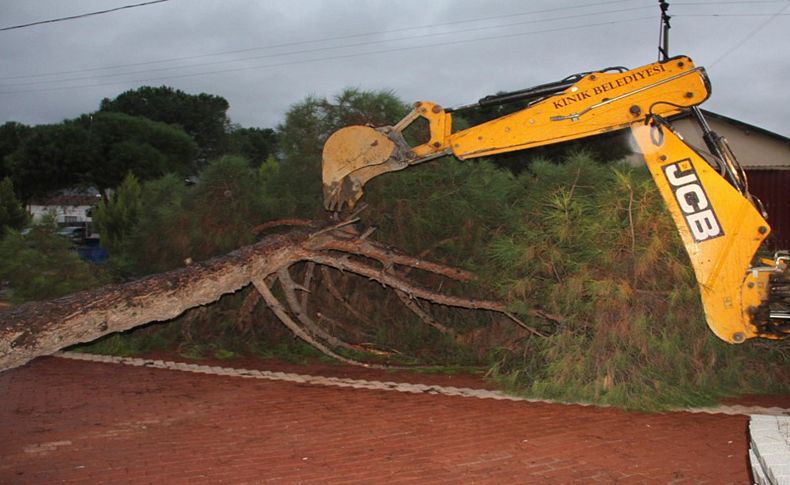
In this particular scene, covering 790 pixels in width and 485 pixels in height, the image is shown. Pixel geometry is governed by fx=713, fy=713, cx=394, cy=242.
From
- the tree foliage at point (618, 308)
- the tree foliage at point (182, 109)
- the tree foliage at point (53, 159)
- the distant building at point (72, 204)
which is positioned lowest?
the tree foliage at point (618, 308)

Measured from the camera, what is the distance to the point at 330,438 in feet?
18.9

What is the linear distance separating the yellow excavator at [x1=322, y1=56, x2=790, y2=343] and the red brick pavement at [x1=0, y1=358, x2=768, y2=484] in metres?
1.14

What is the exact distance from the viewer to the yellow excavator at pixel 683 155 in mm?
6273

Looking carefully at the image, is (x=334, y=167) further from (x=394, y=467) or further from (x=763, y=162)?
(x=763, y=162)

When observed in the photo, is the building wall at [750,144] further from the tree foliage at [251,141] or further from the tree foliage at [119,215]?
the tree foliage at [251,141]

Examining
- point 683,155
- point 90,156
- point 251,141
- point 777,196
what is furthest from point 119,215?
point 251,141

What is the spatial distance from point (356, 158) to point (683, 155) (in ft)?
10.2

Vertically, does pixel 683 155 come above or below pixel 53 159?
below

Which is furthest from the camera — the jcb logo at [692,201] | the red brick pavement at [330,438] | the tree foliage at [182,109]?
the tree foliage at [182,109]

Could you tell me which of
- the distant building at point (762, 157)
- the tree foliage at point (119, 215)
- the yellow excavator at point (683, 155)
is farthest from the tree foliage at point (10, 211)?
the distant building at point (762, 157)

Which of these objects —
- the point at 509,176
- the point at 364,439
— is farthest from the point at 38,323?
the point at 509,176

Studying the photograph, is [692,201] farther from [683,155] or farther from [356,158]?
[356,158]

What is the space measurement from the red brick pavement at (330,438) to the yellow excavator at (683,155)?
1142 mm

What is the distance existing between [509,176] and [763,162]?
13.6 metres
